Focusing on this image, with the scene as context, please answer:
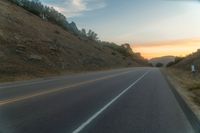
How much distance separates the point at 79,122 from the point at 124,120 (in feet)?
4.37

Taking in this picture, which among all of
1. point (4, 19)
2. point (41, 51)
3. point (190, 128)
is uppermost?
point (4, 19)

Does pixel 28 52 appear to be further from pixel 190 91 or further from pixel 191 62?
pixel 191 62

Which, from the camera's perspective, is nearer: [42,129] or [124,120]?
[42,129]

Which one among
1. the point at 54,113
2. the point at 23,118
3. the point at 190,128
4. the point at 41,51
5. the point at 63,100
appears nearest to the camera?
the point at 190,128

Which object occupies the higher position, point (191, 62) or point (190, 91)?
point (191, 62)

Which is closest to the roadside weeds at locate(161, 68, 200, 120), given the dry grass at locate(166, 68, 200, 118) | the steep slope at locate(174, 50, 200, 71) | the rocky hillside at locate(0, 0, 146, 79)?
the dry grass at locate(166, 68, 200, 118)

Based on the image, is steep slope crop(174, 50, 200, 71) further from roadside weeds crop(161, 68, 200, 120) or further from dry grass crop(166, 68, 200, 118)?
roadside weeds crop(161, 68, 200, 120)

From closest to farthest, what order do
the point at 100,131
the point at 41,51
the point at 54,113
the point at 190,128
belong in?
the point at 100,131 < the point at 190,128 < the point at 54,113 < the point at 41,51

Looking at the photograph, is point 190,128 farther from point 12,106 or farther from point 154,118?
point 12,106

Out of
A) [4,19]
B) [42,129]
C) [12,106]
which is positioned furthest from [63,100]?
[4,19]

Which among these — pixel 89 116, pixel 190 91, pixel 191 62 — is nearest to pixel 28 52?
pixel 190 91

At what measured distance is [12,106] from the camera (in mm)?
12500

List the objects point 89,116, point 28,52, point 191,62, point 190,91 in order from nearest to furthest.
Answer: point 89,116 → point 190,91 → point 28,52 → point 191,62

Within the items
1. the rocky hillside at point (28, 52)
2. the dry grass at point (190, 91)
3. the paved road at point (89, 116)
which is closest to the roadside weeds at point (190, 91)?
the dry grass at point (190, 91)
